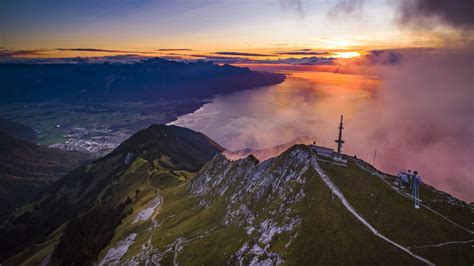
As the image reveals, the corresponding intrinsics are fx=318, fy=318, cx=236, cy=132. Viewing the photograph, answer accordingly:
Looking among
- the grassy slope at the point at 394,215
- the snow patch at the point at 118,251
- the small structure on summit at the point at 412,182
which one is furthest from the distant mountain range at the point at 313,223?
the snow patch at the point at 118,251

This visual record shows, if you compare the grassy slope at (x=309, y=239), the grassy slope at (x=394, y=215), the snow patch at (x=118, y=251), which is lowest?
the snow patch at (x=118, y=251)

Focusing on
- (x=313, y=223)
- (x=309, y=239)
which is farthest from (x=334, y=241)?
(x=313, y=223)

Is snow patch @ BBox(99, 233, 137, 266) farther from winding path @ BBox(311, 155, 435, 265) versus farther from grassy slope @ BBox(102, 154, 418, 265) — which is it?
winding path @ BBox(311, 155, 435, 265)

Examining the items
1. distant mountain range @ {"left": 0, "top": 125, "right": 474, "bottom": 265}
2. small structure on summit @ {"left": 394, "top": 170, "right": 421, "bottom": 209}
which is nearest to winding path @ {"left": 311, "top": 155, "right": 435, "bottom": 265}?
distant mountain range @ {"left": 0, "top": 125, "right": 474, "bottom": 265}

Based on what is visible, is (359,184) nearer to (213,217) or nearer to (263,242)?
(263,242)

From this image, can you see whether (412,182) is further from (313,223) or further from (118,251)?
(118,251)

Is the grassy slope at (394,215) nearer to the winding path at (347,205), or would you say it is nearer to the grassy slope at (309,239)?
the winding path at (347,205)

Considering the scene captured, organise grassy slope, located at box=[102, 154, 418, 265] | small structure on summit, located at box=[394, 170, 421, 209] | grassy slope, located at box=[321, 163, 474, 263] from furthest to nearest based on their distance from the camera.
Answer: small structure on summit, located at box=[394, 170, 421, 209] < grassy slope, located at box=[321, 163, 474, 263] < grassy slope, located at box=[102, 154, 418, 265]

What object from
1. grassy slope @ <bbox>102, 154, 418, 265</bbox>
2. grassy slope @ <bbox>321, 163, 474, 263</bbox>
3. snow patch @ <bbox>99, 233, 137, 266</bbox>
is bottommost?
snow patch @ <bbox>99, 233, 137, 266</bbox>

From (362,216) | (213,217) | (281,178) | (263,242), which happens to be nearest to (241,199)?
(213,217)
